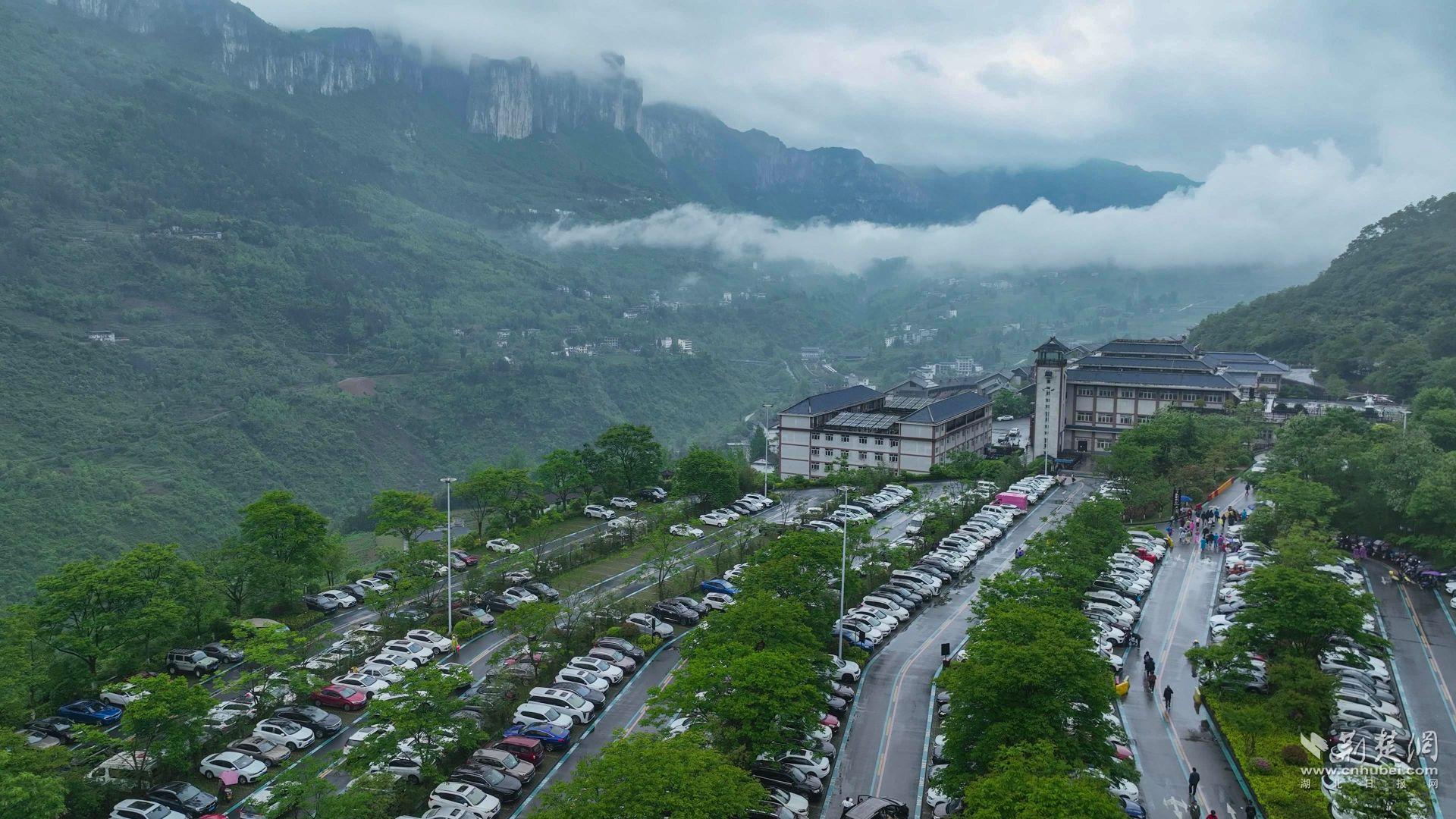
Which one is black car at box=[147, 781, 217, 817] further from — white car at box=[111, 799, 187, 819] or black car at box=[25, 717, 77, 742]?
black car at box=[25, 717, 77, 742]

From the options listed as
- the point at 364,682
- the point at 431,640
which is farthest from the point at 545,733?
the point at 431,640

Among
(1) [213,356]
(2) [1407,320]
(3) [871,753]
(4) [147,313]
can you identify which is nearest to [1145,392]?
(2) [1407,320]

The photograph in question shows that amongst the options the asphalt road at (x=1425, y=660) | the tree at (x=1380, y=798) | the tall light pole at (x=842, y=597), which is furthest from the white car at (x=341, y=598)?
the asphalt road at (x=1425, y=660)

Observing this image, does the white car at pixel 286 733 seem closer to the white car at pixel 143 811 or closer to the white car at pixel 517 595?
the white car at pixel 143 811

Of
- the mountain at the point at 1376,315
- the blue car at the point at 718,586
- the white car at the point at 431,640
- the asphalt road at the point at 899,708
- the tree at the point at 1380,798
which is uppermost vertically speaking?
the mountain at the point at 1376,315

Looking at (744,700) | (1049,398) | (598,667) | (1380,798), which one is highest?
(1049,398)

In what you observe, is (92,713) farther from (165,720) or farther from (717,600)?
(717,600)
